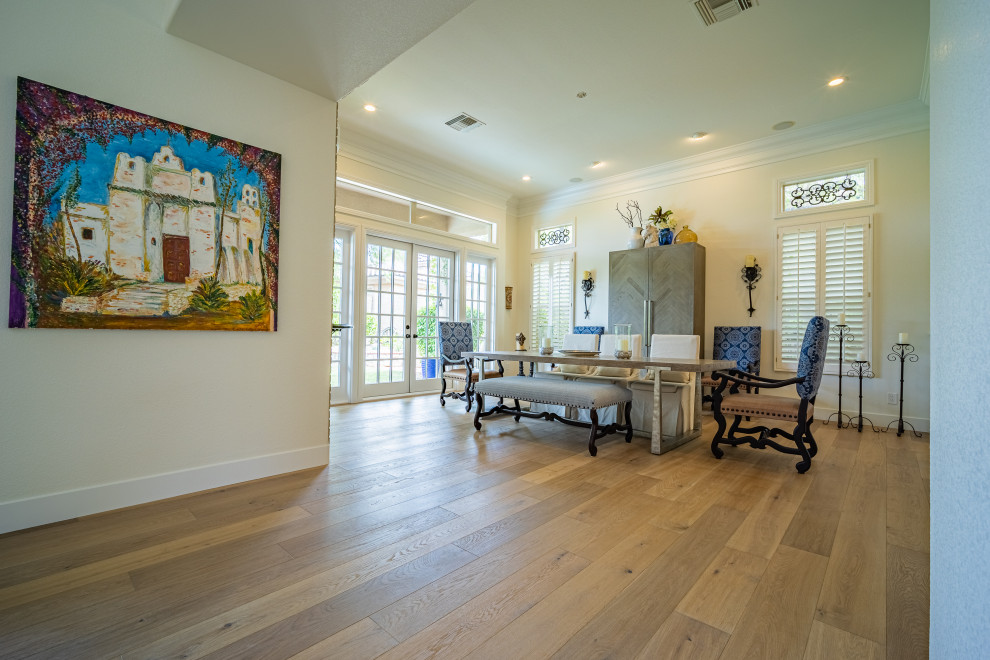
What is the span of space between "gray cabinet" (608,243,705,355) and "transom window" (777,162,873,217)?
0.99 m

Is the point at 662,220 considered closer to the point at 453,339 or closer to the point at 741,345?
the point at 741,345

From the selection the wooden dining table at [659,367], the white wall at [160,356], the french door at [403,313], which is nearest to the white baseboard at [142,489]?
the white wall at [160,356]

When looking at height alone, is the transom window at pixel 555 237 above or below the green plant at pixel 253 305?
above

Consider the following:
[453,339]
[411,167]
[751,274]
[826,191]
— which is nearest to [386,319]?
[453,339]

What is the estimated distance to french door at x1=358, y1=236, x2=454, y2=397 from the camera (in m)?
5.34

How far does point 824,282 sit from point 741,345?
3.29ft

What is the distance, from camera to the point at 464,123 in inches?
181

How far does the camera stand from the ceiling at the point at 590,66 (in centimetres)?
226

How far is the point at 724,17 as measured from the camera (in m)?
2.98

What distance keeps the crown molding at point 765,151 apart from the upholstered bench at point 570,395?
3.43 metres

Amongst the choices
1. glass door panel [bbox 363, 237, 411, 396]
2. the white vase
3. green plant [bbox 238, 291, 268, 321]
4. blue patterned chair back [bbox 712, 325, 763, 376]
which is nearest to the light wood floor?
green plant [bbox 238, 291, 268, 321]

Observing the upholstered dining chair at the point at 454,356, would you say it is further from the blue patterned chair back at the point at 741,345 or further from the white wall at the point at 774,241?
the blue patterned chair back at the point at 741,345

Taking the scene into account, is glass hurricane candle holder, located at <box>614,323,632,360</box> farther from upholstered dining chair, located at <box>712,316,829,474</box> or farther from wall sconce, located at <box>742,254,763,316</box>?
wall sconce, located at <box>742,254,763,316</box>

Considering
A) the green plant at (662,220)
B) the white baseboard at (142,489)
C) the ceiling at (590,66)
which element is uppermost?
the ceiling at (590,66)
